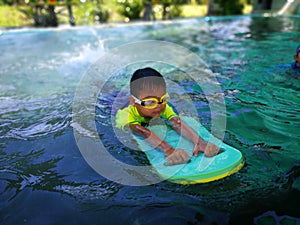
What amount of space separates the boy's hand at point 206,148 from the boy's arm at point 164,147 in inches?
5.2

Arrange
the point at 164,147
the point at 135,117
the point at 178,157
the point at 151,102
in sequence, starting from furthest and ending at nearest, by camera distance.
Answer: the point at 135,117
the point at 151,102
the point at 164,147
the point at 178,157

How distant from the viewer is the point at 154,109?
2877 mm

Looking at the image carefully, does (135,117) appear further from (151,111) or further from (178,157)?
(178,157)

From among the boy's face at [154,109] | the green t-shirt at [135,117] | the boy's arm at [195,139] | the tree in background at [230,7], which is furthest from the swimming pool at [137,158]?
the tree in background at [230,7]

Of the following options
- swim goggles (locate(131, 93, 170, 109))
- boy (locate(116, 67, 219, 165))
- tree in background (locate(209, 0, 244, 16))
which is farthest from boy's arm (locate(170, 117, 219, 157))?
tree in background (locate(209, 0, 244, 16))

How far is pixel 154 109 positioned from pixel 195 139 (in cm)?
52

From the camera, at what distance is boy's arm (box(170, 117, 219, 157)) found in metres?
2.49

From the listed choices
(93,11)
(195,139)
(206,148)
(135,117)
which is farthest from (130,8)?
(206,148)

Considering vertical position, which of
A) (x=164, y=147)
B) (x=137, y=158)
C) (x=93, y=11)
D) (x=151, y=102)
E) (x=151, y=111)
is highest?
(x=93, y=11)

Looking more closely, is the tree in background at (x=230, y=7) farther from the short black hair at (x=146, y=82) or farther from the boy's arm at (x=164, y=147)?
the boy's arm at (x=164, y=147)

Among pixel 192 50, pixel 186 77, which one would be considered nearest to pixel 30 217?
pixel 186 77

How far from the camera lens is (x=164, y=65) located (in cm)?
614

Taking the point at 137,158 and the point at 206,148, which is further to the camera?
the point at 137,158

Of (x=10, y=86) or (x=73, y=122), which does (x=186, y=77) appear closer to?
(x=73, y=122)
